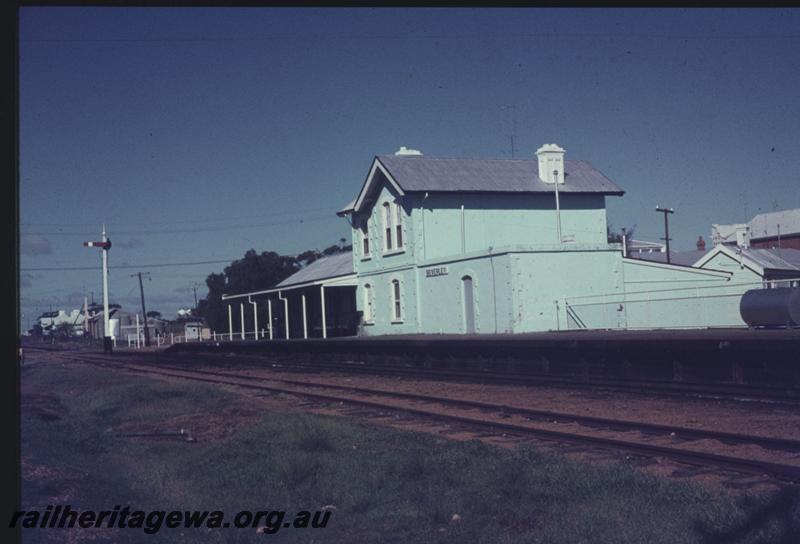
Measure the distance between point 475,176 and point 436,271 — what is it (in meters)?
5.30

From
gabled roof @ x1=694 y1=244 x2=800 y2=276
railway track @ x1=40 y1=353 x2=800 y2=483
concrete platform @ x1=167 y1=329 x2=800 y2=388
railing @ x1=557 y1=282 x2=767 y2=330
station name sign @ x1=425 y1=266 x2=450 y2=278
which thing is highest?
gabled roof @ x1=694 y1=244 x2=800 y2=276

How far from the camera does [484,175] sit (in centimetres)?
3328

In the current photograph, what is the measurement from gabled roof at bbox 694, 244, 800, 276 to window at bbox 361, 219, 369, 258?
20.9 meters

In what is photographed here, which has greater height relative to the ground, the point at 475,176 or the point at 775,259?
the point at 475,176

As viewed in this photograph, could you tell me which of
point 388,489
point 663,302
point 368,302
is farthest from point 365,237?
point 388,489

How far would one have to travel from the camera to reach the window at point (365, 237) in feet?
118

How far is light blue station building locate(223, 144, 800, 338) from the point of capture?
1000 inches

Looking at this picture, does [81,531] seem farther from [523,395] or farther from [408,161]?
[408,161]

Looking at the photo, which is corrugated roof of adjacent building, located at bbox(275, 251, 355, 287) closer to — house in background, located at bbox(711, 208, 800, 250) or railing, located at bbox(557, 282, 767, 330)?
railing, located at bbox(557, 282, 767, 330)

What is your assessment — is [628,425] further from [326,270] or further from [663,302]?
[326,270]

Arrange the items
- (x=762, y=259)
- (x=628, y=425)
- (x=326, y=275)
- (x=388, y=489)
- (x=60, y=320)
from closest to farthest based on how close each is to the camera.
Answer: (x=388, y=489), (x=628, y=425), (x=326, y=275), (x=762, y=259), (x=60, y=320)

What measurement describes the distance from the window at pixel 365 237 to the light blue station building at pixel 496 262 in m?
0.07

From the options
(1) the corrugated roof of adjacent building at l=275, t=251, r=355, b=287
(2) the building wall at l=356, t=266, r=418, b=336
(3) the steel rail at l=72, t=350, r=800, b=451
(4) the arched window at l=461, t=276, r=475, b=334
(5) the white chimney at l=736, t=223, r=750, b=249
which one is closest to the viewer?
(3) the steel rail at l=72, t=350, r=800, b=451

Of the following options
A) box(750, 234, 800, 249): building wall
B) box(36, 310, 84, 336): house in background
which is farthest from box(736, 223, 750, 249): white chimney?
box(36, 310, 84, 336): house in background
